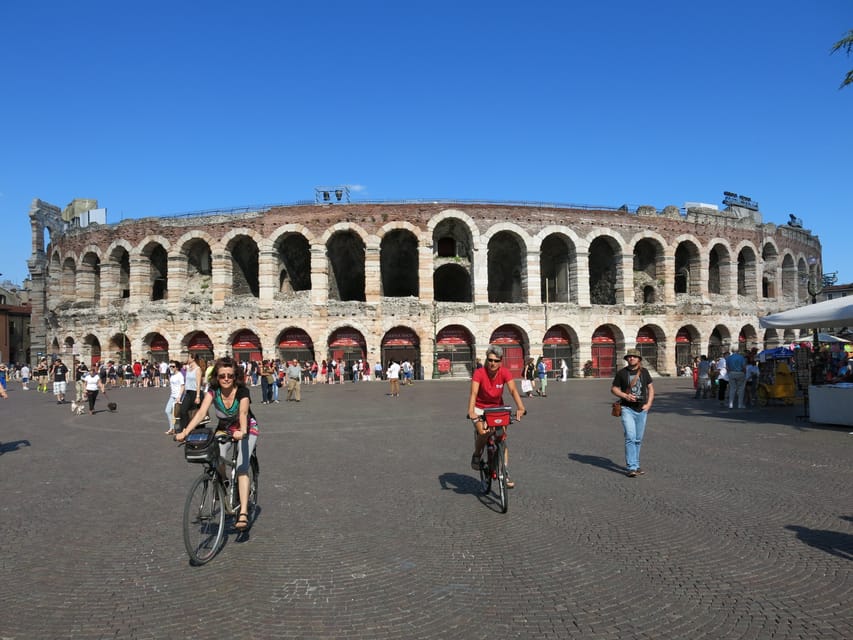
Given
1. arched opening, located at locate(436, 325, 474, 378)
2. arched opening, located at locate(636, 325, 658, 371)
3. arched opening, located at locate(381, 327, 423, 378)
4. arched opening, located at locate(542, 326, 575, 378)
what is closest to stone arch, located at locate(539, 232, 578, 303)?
A: arched opening, located at locate(542, 326, 575, 378)

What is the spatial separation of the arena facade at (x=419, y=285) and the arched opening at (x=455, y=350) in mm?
82

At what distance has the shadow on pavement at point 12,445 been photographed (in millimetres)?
9859

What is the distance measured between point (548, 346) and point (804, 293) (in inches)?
930

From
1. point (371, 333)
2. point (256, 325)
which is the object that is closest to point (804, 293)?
point (371, 333)

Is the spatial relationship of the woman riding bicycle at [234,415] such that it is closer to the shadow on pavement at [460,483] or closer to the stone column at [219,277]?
the shadow on pavement at [460,483]

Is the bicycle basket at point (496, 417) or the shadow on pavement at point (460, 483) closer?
the bicycle basket at point (496, 417)

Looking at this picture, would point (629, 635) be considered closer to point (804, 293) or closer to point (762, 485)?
point (762, 485)

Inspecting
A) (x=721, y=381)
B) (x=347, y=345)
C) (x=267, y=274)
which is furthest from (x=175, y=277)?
(x=721, y=381)

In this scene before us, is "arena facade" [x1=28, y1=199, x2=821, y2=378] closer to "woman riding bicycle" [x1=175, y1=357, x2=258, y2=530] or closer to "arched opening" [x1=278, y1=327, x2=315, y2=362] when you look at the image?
"arched opening" [x1=278, y1=327, x2=315, y2=362]

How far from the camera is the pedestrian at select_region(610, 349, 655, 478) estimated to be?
732 cm

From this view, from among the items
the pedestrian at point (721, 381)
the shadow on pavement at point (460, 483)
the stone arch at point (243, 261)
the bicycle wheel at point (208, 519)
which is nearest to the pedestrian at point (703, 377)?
the pedestrian at point (721, 381)

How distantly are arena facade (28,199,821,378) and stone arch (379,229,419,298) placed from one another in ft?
→ 0.47

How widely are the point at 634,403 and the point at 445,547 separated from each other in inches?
150

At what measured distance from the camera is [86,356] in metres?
33.1
